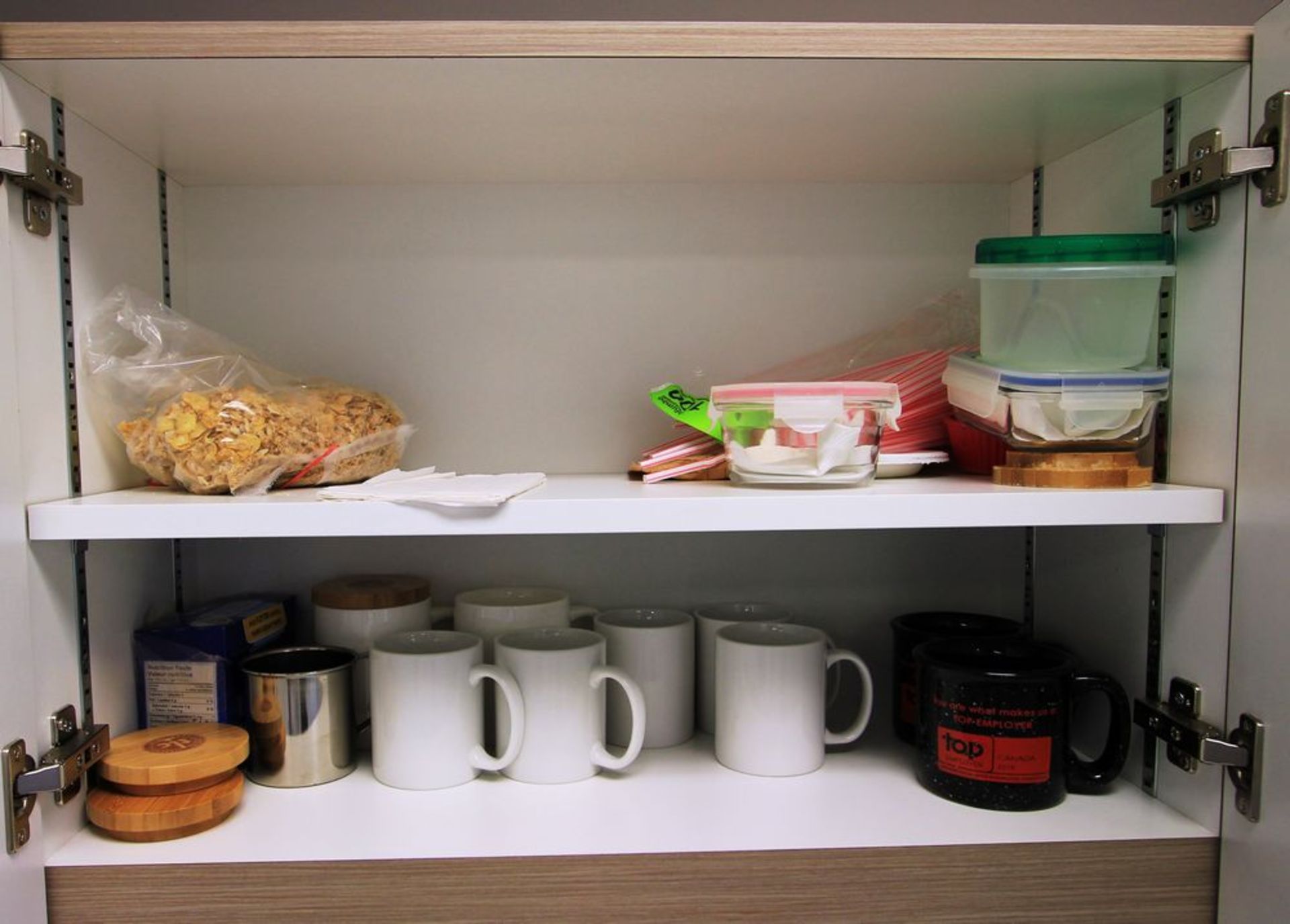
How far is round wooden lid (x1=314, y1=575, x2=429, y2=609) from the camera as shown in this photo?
885 mm

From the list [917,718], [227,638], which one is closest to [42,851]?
[227,638]

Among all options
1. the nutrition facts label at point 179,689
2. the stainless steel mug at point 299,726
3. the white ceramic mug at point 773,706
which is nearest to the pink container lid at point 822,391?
the white ceramic mug at point 773,706

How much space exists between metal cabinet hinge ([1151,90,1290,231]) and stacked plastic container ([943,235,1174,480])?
0.12 ft

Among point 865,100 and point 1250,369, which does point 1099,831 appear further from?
point 865,100

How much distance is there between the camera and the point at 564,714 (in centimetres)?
78

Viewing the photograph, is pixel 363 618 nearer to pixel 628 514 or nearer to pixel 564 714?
pixel 564 714

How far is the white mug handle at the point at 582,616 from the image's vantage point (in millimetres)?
925

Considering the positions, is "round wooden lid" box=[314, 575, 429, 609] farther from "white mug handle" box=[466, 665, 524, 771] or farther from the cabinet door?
the cabinet door

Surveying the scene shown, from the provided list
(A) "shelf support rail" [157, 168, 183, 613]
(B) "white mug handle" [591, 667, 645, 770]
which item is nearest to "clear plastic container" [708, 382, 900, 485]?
(B) "white mug handle" [591, 667, 645, 770]

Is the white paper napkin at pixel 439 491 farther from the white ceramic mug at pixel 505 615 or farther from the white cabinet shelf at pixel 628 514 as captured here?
the white ceramic mug at pixel 505 615

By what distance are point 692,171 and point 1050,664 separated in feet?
1.98

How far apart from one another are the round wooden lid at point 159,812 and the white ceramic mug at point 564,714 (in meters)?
0.24

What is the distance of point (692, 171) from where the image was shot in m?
0.95

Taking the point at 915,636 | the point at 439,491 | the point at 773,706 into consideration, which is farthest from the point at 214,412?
the point at 915,636
